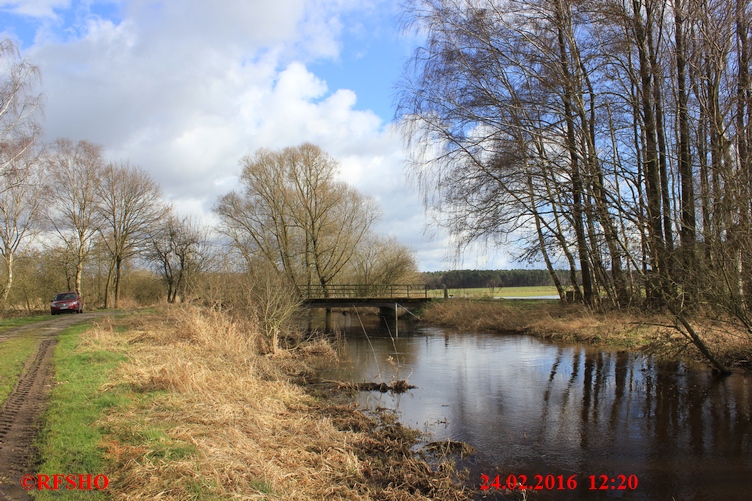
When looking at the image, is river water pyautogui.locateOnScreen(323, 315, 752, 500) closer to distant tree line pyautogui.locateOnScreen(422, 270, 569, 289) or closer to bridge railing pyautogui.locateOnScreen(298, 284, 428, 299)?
bridge railing pyautogui.locateOnScreen(298, 284, 428, 299)

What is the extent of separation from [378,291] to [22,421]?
97.6 feet

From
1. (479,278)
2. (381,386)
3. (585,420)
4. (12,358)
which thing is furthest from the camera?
(479,278)

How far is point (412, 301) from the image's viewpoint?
3322 cm

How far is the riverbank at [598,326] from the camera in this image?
11.1 m

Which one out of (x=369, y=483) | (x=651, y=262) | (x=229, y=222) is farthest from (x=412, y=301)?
(x=369, y=483)

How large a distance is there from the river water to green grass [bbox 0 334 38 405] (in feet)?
20.6

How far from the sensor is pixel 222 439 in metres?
5.98

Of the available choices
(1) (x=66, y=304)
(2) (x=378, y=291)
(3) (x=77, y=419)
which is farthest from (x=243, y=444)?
(2) (x=378, y=291)

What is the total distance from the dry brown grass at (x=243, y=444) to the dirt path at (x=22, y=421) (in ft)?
2.58

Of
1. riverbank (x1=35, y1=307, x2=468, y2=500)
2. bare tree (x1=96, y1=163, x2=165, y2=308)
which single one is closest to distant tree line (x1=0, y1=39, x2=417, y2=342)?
bare tree (x1=96, y1=163, x2=165, y2=308)

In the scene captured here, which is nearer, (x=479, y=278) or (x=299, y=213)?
(x=299, y=213)

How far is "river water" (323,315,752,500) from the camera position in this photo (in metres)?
5.94

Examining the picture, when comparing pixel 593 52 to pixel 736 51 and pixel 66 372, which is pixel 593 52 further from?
pixel 66 372

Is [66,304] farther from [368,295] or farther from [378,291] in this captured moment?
[378,291]
